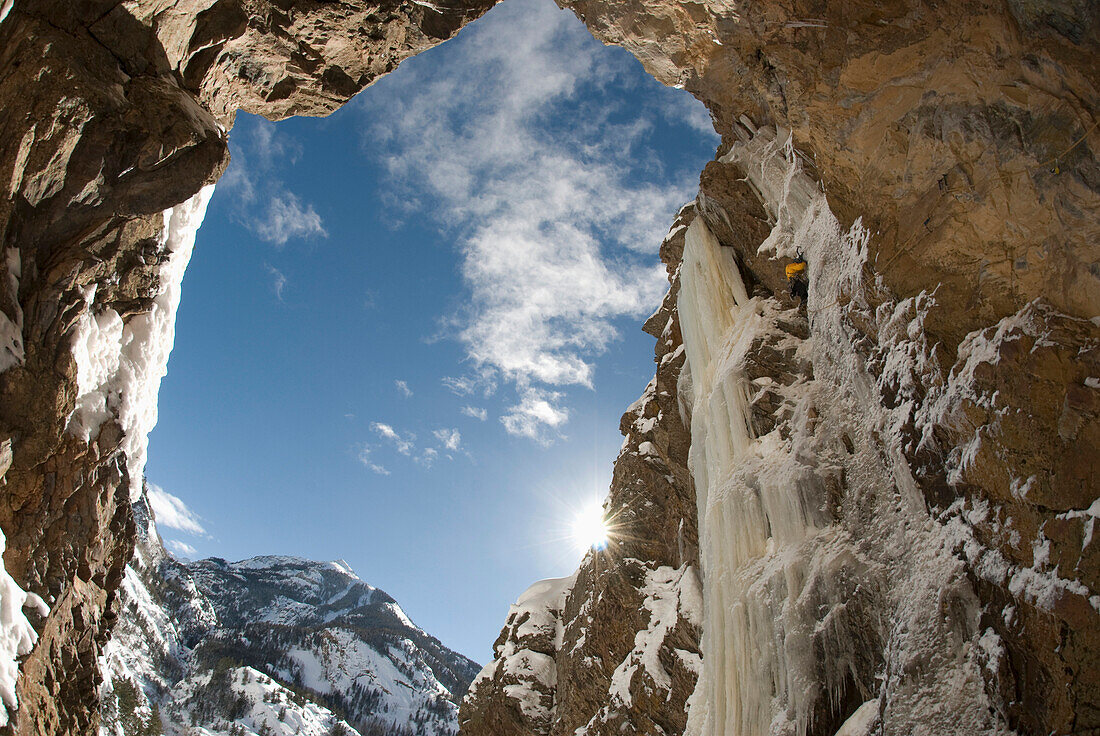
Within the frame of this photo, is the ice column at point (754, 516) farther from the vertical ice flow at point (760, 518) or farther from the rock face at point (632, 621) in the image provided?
the rock face at point (632, 621)

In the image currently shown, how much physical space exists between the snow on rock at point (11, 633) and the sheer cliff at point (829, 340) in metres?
0.12

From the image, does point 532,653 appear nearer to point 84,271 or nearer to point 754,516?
point 754,516

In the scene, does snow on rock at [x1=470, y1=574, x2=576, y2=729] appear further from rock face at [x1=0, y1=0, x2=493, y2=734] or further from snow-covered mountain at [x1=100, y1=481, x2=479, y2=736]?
snow-covered mountain at [x1=100, y1=481, x2=479, y2=736]

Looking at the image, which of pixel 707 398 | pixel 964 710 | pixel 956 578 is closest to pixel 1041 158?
pixel 956 578

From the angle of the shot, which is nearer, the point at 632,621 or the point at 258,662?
the point at 632,621

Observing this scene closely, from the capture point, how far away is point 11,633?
440cm

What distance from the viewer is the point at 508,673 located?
51.4ft

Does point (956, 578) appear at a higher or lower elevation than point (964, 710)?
higher

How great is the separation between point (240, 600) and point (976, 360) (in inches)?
4171

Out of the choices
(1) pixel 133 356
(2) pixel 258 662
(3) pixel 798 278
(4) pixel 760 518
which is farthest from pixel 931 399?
(2) pixel 258 662

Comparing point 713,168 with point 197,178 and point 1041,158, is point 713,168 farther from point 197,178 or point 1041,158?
point 197,178

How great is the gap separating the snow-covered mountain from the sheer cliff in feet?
95.6

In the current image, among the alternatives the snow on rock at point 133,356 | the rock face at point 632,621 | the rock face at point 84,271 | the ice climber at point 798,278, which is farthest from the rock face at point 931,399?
the snow on rock at point 133,356

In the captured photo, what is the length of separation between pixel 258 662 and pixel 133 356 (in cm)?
7072
